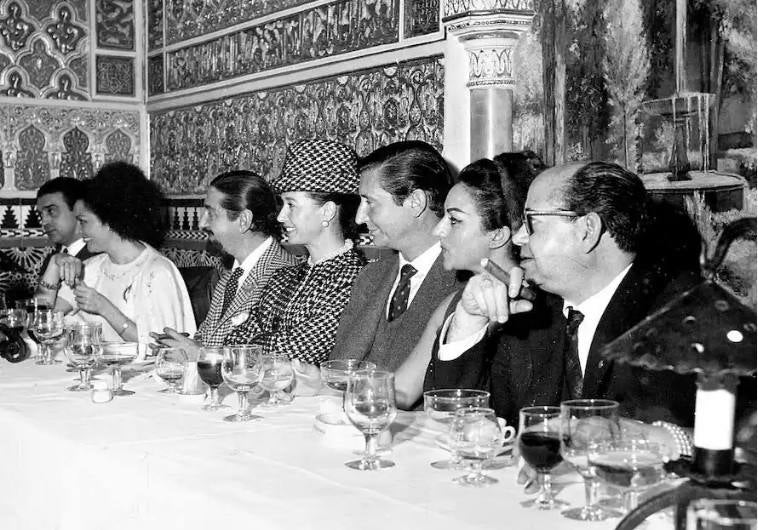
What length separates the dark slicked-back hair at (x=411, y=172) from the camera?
3.95 meters

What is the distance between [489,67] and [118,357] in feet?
7.20

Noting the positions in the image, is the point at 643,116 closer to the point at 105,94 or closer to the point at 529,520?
the point at 529,520

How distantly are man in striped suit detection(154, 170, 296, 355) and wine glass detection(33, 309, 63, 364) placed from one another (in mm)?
815

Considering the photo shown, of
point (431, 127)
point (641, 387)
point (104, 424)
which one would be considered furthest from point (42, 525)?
point (431, 127)

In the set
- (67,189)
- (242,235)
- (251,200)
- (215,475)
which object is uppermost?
(67,189)

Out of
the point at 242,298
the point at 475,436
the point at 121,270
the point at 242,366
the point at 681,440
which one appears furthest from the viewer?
the point at 121,270

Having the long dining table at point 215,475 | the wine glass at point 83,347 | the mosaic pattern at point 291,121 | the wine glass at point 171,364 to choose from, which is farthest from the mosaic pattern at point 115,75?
the wine glass at point 171,364

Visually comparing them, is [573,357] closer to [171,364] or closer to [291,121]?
[171,364]

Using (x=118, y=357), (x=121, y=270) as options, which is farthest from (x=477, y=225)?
(x=121, y=270)

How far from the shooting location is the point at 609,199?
9.43 ft

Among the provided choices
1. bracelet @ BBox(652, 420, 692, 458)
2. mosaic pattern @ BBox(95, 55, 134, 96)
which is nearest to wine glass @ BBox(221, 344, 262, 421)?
bracelet @ BBox(652, 420, 692, 458)

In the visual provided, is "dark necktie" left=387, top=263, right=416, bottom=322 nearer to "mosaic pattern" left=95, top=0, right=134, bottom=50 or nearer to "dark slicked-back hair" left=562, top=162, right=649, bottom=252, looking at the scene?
"dark slicked-back hair" left=562, top=162, right=649, bottom=252

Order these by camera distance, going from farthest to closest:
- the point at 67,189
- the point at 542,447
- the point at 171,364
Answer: the point at 67,189 < the point at 171,364 < the point at 542,447

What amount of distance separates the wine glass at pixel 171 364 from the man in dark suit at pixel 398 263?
0.77 m
